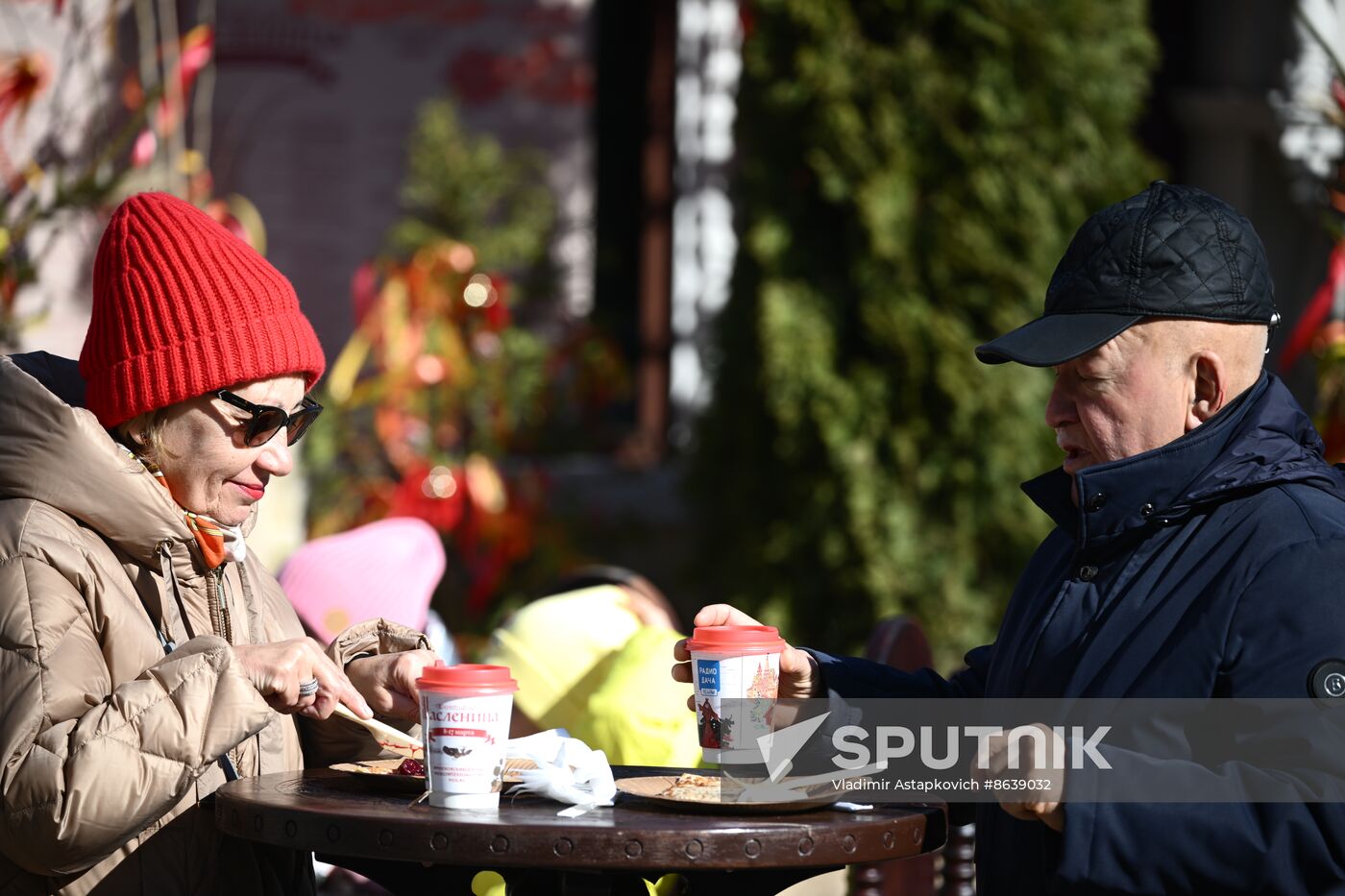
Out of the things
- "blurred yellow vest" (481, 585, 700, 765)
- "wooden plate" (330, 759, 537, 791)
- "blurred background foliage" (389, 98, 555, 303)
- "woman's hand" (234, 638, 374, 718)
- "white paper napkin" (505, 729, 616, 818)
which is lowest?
"blurred yellow vest" (481, 585, 700, 765)

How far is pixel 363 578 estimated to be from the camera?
438 centimetres

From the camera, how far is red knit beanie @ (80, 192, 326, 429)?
242 centimetres

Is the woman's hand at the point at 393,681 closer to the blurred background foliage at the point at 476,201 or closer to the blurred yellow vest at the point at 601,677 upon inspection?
the blurred yellow vest at the point at 601,677

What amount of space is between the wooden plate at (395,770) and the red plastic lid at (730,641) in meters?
0.34

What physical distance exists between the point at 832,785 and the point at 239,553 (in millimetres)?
1043

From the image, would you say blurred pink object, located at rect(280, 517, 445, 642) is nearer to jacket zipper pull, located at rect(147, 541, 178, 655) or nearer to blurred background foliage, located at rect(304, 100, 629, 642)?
jacket zipper pull, located at rect(147, 541, 178, 655)

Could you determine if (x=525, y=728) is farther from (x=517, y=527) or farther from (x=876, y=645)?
(x=517, y=527)

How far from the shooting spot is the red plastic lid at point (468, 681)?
206cm

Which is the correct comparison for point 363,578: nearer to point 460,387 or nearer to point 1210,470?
point 460,387

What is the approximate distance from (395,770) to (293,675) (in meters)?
0.25

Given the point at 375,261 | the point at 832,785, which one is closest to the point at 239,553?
the point at 832,785

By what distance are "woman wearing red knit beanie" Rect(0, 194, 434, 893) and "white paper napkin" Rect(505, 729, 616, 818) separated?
0.33m
